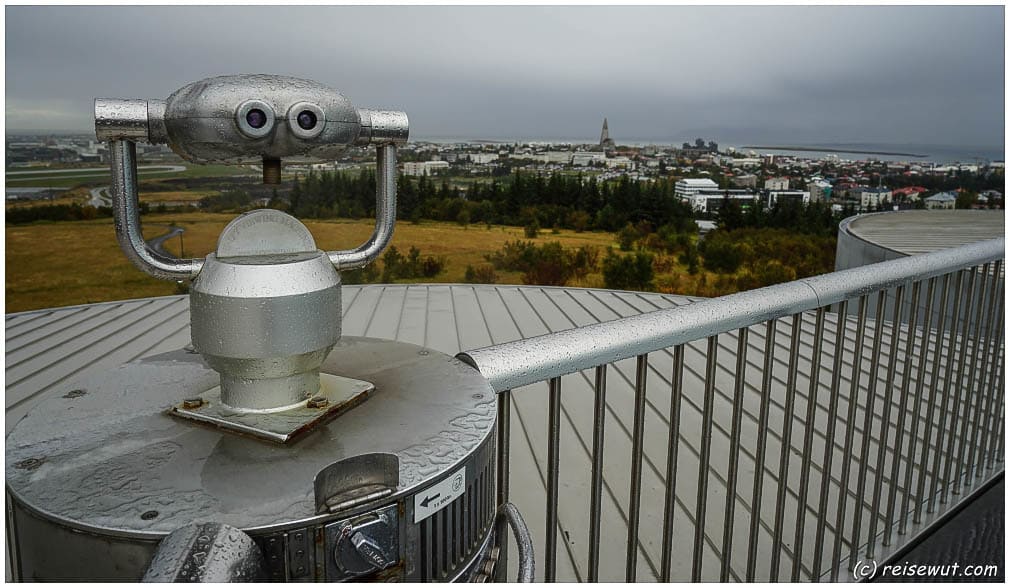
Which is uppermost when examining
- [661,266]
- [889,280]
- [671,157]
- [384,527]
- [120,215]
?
[671,157]

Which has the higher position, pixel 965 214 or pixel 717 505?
pixel 965 214

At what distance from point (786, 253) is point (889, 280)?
33.4 ft

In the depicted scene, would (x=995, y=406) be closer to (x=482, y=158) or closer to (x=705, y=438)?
(x=705, y=438)

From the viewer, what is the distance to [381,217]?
0.88 m

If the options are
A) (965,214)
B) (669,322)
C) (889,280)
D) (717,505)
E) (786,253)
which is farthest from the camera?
(786,253)

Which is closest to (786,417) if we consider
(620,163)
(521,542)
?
(521,542)

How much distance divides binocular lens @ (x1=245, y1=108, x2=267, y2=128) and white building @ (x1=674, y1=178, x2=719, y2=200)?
1152cm

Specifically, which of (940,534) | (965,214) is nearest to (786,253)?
(965,214)

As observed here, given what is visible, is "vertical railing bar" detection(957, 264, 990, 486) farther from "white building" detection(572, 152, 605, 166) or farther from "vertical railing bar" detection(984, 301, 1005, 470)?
"white building" detection(572, 152, 605, 166)

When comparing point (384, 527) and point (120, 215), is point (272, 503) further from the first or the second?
point (120, 215)

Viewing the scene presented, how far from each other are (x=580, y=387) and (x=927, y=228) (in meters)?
6.16

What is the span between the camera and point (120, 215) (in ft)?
2.45

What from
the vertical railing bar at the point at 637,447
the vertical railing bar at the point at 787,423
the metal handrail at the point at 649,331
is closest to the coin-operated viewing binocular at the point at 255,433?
the metal handrail at the point at 649,331

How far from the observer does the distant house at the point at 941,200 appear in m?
10.4
